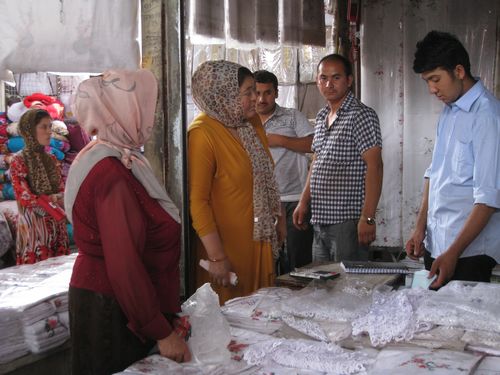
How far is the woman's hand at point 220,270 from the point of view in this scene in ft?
7.80

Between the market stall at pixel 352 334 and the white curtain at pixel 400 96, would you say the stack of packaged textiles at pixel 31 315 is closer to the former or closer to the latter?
the market stall at pixel 352 334

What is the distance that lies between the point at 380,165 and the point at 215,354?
1.86m

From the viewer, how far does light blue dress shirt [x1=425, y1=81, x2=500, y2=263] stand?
2131 mm

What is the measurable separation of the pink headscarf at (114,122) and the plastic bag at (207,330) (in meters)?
0.30

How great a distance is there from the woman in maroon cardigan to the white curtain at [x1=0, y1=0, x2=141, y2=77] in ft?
1.61

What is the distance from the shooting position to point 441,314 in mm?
1647

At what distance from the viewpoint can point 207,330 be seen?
5.35ft

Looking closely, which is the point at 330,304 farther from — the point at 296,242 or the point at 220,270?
the point at 296,242

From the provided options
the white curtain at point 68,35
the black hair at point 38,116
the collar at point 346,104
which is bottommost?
the collar at point 346,104

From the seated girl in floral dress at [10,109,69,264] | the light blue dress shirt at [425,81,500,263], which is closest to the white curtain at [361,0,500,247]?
the light blue dress shirt at [425,81,500,263]

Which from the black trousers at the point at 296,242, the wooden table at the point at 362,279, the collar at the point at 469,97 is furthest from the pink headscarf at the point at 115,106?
the black trousers at the point at 296,242

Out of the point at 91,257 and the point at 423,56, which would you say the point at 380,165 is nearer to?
the point at 423,56

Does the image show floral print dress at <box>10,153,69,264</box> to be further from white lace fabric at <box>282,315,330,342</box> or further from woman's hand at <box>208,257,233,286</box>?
white lace fabric at <box>282,315,330,342</box>

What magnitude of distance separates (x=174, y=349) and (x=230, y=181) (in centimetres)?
109
